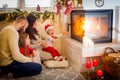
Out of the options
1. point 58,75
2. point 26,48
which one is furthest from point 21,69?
point 58,75

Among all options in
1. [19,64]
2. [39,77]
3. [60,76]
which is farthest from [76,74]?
[19,64]

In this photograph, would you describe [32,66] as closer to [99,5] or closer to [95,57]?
[95,57]

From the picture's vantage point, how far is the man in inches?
118

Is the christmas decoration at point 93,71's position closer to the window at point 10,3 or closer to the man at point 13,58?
the man at point 13,58

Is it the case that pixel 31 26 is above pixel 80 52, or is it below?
above

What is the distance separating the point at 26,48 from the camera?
11.1 ft

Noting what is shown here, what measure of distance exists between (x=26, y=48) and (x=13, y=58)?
1.28ft

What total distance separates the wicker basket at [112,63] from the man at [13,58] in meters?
1.03

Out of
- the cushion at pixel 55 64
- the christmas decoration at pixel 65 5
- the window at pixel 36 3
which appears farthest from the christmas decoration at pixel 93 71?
the window at pixel 36 3

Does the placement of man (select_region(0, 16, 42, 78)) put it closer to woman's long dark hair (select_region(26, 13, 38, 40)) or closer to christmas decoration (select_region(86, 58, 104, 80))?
woman's long dark hair (select_region(26, 13, 38, 40))

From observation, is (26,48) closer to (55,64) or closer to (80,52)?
(55,64)

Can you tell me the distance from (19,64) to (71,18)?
4.56ft

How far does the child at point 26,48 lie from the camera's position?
10.8ft

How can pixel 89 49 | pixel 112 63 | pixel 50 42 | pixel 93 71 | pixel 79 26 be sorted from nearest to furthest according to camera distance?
pixel 112 63
pixel 89 49
pixel 93 71
pixel 79 26
pixel 50 42
